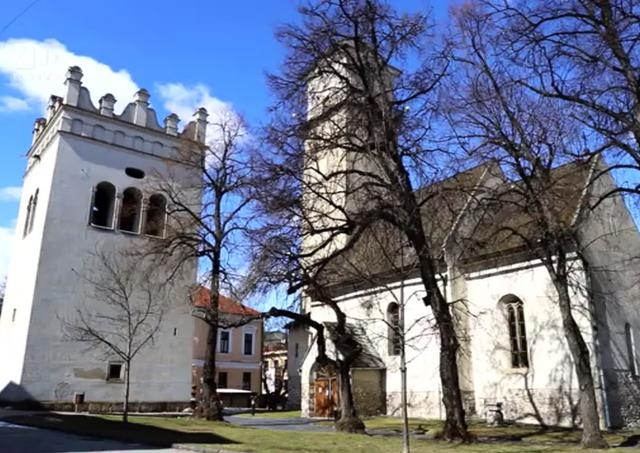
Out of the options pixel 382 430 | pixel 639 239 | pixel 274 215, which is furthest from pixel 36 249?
pixel 639 239

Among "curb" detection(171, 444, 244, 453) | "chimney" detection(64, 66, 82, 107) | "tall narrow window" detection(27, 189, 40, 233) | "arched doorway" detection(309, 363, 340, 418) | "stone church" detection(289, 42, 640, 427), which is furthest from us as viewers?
"tall narrow window" detection(27, 189, 40, 233)

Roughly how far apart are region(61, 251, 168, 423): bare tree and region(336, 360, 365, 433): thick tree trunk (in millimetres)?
12218

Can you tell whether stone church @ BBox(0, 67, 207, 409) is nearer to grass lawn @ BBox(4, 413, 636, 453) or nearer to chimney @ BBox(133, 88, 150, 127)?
chimney @ BBox(133, 88, 150, 127)

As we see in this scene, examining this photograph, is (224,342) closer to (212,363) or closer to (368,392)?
(368,392)

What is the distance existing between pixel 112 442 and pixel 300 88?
12.2 meters

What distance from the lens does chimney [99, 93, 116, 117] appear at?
107ft

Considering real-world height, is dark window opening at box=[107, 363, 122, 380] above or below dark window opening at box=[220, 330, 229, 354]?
below

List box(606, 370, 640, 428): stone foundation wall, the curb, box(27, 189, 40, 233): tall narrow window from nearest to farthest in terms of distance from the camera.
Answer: the curb, box(606, 370, 640, 428): stone foundation wall, box(27, 189, 40, 233): tall narrow window

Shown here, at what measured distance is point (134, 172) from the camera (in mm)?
33438

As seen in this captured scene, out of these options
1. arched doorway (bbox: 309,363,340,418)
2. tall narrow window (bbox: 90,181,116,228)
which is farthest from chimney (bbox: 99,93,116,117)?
arched doorway (bbox: 309,363,340,418)

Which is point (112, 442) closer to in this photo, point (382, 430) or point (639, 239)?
point (382, 430)

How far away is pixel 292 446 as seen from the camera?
584 inches

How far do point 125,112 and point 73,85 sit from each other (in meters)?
3.22

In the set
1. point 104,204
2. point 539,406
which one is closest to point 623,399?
point 539,406
